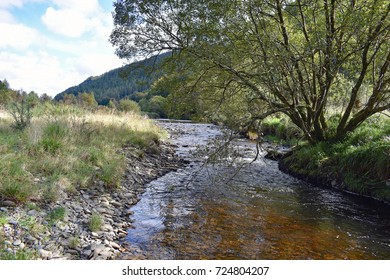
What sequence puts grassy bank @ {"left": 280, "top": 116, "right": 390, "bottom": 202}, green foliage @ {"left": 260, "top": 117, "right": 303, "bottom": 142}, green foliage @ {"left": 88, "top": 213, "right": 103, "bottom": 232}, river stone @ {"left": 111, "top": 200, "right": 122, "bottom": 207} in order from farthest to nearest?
green foliage @ {"left": 260, "top": 117, "right": 303, "bottom": 142} → grassy bank @ {"left": 280, "top": 116, "right": 390, "bottom": 202} → river stone @ {"left": 111, "top": 200, "right": 122, "bottom": 207} → green foliage @ {"left": 88, "top": 213, "right": 103, "bottom": 232}

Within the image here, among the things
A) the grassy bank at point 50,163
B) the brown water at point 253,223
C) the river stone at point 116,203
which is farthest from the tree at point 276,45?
the river stone at point 116,203

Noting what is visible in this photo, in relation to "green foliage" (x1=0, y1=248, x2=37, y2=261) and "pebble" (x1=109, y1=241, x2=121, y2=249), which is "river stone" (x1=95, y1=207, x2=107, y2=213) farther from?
"green foliage" (x1=0, y1=248, x2=37, y2=261)

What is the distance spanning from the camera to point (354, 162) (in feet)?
28.6

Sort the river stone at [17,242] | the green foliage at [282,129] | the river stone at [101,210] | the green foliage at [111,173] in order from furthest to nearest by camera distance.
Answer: the green foliage at [282,129]
the green foliage at [111,173]
the river stone at [101,210]
the river stone at [17,242]

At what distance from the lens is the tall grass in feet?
17.3

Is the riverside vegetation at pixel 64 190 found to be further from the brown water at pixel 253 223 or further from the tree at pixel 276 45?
the tree at pixel 276 45

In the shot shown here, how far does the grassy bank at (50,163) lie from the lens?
493cm

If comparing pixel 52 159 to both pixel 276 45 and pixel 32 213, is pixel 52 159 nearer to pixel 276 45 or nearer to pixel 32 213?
pixel 32 213

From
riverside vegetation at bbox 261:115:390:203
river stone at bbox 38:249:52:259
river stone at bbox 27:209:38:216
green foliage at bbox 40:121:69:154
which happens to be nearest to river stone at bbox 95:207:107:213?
river stone at bbox 27:209:38:216

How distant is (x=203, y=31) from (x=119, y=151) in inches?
185

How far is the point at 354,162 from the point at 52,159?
7.90m

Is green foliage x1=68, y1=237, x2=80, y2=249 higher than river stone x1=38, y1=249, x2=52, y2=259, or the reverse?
river stone x1=38, y1=249, x2=52, y2=259

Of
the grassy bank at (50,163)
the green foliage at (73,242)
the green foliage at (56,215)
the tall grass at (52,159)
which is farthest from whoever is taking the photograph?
the tall grass at (52,159)

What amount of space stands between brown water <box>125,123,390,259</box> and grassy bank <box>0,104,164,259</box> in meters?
1.31
